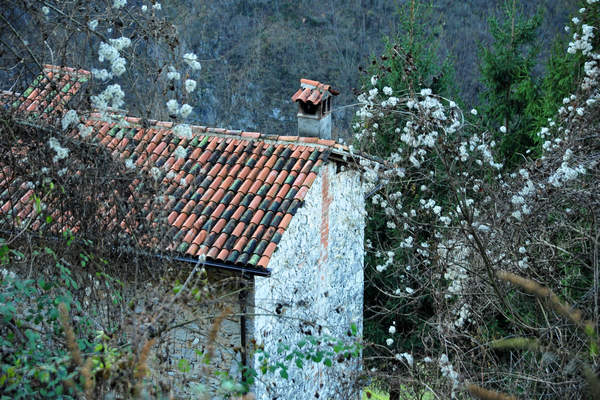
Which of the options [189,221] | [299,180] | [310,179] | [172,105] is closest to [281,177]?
[299,180]

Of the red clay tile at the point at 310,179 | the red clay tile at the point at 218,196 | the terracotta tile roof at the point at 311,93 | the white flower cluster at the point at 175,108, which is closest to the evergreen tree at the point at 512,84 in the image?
the terracotta tile roof at the point at 311,93

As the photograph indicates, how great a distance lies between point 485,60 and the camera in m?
15.5

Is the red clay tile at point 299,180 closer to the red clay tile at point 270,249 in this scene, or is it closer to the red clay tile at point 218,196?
the red clay tile at point 218,196

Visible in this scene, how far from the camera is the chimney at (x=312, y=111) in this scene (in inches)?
346

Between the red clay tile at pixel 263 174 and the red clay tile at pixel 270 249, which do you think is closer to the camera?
the red clay tile at pixel 270 249

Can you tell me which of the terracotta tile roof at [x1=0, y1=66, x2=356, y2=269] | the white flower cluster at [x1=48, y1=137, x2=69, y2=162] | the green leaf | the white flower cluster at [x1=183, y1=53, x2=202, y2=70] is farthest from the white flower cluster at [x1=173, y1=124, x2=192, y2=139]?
the green leaf

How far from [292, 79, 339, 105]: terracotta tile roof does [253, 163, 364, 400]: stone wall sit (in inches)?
40.1

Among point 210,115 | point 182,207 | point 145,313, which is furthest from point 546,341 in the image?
point 210,115

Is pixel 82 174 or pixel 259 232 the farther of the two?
pixel 259 232

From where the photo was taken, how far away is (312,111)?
8.88m

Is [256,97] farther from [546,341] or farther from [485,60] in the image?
[546,341]

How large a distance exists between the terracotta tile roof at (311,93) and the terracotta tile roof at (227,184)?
0.71 m

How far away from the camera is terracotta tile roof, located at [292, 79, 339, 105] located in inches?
345

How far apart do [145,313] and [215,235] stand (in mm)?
3366
